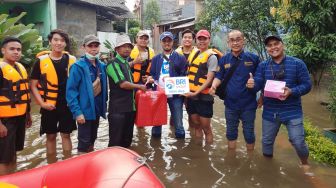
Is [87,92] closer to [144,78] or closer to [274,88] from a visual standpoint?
[144,78]

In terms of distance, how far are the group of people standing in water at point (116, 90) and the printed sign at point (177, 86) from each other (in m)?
0.23

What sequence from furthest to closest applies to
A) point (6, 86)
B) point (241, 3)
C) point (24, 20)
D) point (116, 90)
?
point (24, 20) → point (241, 3) → point (116, 90) → point (6, 86)

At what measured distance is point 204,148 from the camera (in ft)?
18.8

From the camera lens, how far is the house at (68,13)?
1673 centimetres

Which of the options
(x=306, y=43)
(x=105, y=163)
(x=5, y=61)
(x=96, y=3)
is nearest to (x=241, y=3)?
(x=306, y=43)

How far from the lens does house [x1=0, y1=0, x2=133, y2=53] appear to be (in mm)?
16734

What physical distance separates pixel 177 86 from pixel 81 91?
1.58 meters

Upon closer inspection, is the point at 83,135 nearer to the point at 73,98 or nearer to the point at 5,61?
the point at 73,98

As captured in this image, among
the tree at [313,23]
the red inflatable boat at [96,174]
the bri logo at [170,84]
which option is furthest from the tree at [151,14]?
the red inflatable boat at [96,174]

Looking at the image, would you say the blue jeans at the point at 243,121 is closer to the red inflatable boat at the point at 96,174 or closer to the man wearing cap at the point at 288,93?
the man wearing cap at the point at 288,93

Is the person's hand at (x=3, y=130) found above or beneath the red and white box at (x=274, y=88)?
beneath

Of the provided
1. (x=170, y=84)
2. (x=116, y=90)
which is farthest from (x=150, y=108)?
(x=116, y=90)

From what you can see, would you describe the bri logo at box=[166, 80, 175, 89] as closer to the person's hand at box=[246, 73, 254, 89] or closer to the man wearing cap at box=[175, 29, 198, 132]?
the man wearing cap at box=[175, 29, 198, 132]

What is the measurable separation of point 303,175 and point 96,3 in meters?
18.1
